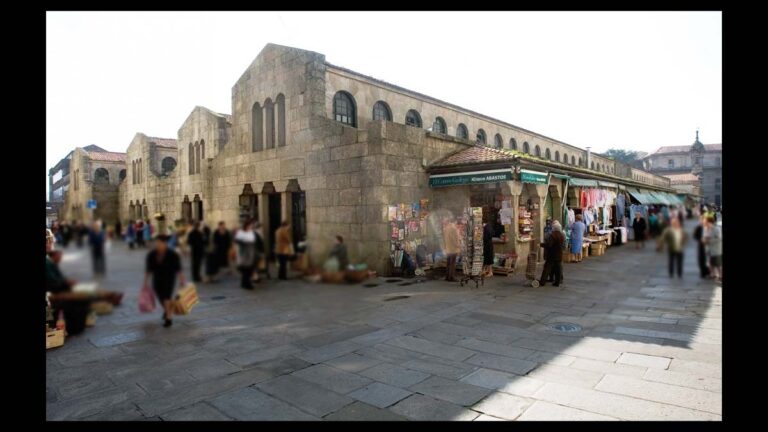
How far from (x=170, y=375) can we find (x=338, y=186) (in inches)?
161

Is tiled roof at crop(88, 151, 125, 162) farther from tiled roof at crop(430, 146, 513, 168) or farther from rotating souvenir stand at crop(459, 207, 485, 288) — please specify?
tiled roof at crop(430, 146, 513, 168)

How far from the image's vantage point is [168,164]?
5.87 ft

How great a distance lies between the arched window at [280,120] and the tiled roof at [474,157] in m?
11.4

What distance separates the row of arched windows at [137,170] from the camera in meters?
1.52

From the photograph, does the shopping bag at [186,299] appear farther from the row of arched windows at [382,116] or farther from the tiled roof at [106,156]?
the row of arched windows at [382,116]

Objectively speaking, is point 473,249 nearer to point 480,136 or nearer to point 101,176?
point 101,176

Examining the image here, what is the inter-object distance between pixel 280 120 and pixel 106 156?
0.71 metres

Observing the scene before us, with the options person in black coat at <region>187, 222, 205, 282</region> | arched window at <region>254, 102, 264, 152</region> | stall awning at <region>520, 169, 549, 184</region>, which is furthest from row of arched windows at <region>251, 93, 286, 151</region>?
stall awning at <region>520, 169, 549, 184</region>

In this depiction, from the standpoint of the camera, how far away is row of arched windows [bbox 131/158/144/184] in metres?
1.52

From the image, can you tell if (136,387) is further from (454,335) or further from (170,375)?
(454,335)

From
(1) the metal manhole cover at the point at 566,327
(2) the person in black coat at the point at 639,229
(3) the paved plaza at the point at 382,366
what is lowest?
(1) the metal manhole cover at the point at 566,327

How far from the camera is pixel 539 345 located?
734 cm

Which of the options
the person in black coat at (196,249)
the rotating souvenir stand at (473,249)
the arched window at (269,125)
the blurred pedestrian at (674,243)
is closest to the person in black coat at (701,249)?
the blurred pedestrian at (674,243)
